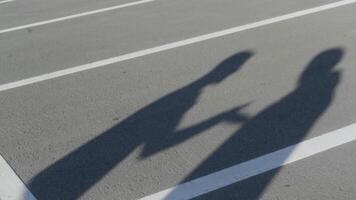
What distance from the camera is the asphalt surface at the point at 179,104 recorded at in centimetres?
520

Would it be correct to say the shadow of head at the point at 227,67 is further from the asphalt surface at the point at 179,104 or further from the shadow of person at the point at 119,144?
the shadow of person at the point at 119,144

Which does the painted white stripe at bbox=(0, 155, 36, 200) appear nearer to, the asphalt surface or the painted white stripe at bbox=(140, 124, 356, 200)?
the asphalt surface

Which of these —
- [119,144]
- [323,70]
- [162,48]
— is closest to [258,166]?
[119,144]

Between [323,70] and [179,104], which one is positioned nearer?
[179,104]

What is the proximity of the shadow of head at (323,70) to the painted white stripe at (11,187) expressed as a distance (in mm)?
3161

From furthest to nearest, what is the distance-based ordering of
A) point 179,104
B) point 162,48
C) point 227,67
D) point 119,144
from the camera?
point 162,48 → point 227,67 → point 179,104 → point 119,144

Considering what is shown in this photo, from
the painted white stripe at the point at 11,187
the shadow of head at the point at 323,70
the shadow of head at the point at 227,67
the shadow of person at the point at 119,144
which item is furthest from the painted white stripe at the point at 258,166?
the shadow of head at the point at 227,67

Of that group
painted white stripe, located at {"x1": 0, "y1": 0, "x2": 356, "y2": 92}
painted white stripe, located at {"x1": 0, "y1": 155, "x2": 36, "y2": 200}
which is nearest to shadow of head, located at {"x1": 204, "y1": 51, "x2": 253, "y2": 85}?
painted white stripe, located at {"x1": 0, "y1": 0, "x2": 356, "y2": 92}

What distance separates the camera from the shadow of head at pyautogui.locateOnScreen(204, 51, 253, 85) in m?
7.23

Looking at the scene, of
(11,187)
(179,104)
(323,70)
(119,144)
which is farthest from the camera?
(323,70)

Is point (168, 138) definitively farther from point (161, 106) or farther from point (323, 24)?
point (323, 24)

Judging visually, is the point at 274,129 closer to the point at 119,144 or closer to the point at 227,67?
the point at 119,144

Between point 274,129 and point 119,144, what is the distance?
4.61 feet

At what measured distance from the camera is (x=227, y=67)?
7.54 metres
